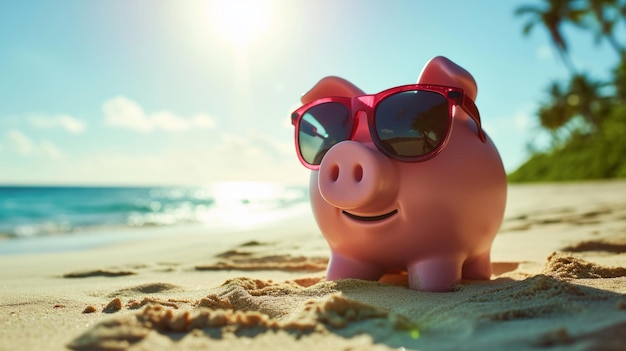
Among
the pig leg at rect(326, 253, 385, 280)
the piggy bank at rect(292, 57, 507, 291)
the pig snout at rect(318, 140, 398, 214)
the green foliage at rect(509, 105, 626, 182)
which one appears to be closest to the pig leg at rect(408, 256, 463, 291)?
the piggy bank at rect(292, 57, 507, 291)

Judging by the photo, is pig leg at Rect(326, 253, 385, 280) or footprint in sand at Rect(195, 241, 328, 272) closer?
pig leg at Rect(326, 253, 385, 280)

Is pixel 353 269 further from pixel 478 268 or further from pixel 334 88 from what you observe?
pixel 334 88

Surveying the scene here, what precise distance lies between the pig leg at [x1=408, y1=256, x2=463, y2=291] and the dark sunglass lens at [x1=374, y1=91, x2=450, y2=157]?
1.71 ft

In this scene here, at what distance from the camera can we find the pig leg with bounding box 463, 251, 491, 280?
2.74 m

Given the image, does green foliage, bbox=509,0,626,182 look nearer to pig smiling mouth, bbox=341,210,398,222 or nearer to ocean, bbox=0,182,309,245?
ocean, bbox=0,182,309,245

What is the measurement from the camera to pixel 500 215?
2631 millimetres

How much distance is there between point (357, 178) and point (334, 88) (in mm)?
684

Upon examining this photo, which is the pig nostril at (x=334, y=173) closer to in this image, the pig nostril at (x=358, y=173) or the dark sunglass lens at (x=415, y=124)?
the pig nostril at (x=358, y=173)

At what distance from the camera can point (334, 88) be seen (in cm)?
279

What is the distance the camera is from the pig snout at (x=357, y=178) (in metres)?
2.25

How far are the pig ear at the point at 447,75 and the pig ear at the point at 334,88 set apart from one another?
1.21 feet

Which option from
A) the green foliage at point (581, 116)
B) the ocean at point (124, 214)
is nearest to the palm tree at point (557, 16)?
the green foliage at point (581, 116)

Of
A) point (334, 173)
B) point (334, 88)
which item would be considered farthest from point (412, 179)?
point (334, 88)

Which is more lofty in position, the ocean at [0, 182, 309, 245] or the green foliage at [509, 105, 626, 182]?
the green foliage at [509, 105, 626, 182]
